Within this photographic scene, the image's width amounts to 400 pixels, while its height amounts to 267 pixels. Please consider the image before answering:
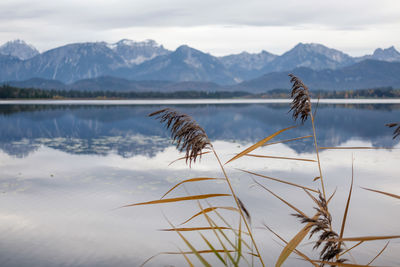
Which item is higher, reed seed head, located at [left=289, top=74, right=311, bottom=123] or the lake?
reed seed head, located at [left=289, top=74, right=311, bottom=123]

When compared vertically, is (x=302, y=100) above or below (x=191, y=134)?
above

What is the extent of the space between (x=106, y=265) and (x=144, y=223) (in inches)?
108

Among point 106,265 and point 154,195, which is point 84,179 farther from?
point 106,265

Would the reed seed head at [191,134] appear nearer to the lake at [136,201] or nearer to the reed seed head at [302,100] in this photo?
the lake at [136,201]

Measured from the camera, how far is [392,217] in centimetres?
1134

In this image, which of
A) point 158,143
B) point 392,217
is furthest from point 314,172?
point 158,143

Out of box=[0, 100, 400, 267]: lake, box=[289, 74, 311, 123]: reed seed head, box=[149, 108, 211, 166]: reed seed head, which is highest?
box=[289, 74, 311, 123]: reed seed head

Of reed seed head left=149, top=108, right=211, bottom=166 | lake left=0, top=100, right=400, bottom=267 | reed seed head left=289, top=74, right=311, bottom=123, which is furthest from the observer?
lake left=0, top=100, right=400, bottom=267

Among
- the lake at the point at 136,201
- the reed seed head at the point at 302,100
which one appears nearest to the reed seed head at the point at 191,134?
the lake at the point at 136,201

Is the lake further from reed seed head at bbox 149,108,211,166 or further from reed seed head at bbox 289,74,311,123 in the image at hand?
reed seed head at bbox 289,74,311,123

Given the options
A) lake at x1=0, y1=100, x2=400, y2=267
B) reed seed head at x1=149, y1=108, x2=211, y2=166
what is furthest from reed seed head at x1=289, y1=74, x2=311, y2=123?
reed seed head at x1=149, y1=108, x2=211, y2=166

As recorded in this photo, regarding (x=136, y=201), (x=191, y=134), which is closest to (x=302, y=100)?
(x=191, y=134)

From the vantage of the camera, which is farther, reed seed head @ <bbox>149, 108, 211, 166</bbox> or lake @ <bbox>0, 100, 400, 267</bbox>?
lake @ <bbox>0, 100, 400, 267</bbox>

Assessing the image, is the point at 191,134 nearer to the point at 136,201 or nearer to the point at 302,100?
the point at 302,100
